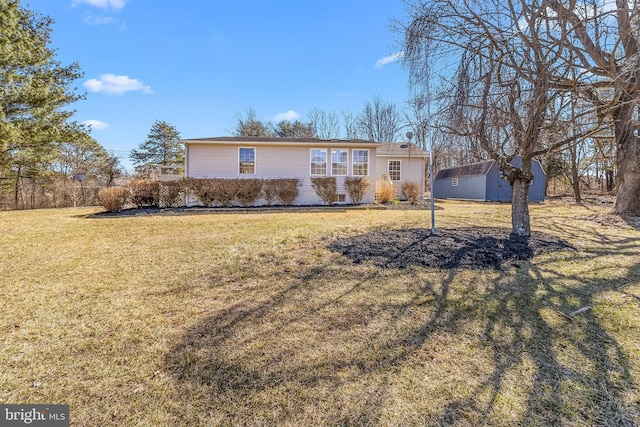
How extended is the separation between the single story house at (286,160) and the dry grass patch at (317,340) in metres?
9.21

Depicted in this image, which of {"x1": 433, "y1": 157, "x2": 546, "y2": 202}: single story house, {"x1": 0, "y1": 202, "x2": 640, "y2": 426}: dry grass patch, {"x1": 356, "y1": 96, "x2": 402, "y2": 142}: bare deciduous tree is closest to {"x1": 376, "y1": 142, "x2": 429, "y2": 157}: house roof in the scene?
{"x1": 433, "y1": 157, "x2": 546, "y2": 202}: single story house

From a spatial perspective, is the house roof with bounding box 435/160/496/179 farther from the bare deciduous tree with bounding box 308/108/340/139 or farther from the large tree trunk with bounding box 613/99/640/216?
the bare deciduous tree with bounding box 308/108/340/139

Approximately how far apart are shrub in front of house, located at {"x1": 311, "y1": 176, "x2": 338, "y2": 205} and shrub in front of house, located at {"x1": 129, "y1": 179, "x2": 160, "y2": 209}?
6589 mm

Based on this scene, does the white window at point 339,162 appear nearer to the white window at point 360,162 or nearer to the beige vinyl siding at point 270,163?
the beige vinyl siding at point 270,163

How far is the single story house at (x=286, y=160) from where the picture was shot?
13.2 meters

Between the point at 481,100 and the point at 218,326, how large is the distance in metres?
5.18

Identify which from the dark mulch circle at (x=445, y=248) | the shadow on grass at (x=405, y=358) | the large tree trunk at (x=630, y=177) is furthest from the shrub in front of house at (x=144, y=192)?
the large tree trunk at (x=630, y=177)

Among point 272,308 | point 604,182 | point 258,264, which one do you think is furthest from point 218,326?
point 604,182

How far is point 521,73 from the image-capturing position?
4496mm

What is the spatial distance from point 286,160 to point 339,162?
2.53 meters

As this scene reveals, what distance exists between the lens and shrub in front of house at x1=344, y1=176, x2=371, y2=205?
44.3ft

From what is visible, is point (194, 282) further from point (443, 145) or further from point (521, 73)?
point (521, 73)

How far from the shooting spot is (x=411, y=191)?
1554 centimetres

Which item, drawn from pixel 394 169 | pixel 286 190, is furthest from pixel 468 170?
pixel 286 190
